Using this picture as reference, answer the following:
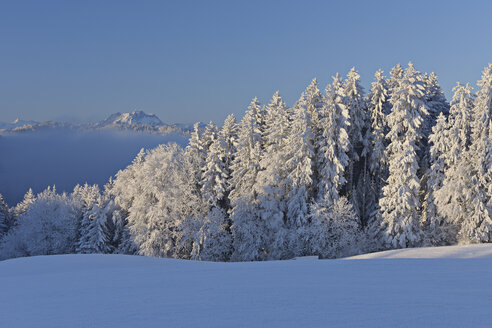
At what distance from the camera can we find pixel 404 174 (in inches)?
1192

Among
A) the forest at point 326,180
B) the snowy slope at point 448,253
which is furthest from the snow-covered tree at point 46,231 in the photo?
the snowy slope at point 448,253

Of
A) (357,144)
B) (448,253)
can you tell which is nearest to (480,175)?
(448,253)

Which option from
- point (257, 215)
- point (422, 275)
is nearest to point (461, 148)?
point (257, 215)

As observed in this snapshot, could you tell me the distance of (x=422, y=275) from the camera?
381 inches

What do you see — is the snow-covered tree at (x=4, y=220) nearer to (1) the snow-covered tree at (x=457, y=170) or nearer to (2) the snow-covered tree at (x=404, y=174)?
(2) the snow-covered tree at (x=404, y=174)

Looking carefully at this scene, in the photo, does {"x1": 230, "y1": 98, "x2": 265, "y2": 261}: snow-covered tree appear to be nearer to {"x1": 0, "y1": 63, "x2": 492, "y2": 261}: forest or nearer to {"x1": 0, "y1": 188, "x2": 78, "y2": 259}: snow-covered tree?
{"x1": 0, "y1": 63, "x2": 492, "y2": 261}: forest

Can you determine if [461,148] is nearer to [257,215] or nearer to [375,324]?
[257,215]

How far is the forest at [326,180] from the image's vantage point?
97.8ft

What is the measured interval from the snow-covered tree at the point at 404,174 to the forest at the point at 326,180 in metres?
0.11

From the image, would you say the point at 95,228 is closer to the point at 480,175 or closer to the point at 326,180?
the point at 326,180

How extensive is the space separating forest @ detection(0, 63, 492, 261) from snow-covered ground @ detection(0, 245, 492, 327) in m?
19.5

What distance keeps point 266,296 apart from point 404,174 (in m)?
26.3

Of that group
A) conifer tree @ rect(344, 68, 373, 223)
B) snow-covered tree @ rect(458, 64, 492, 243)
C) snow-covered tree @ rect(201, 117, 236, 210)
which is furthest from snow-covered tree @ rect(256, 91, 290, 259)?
snow-covered tree @ rect(458, 64, 492, 243)

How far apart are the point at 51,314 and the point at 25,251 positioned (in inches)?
2051
